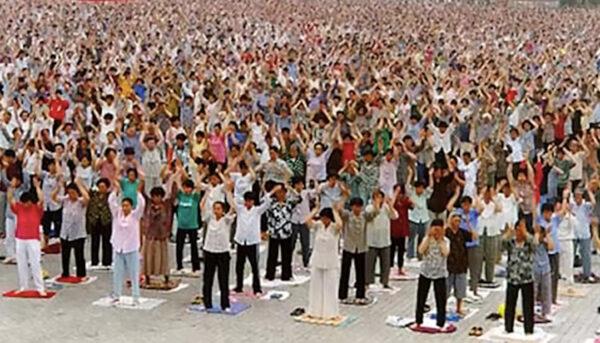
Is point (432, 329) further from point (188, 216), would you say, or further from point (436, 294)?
point (188, 216)

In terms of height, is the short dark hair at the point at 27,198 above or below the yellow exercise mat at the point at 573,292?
above

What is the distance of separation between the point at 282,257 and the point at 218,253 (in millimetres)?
1791

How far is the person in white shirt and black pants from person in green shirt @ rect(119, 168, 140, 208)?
1.57 meters

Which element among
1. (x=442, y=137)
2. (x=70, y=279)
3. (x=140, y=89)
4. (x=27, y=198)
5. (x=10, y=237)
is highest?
(x=140, y=89)

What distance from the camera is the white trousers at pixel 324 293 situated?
1516 centimetres

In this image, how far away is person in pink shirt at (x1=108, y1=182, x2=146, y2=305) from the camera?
15.8 m

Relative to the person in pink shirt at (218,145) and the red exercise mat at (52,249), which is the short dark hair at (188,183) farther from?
the person in pink shirt at (218,145)

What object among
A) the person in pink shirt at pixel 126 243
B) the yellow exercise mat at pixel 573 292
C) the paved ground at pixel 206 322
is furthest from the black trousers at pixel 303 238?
the yellow exercise mat at pixel 573 292

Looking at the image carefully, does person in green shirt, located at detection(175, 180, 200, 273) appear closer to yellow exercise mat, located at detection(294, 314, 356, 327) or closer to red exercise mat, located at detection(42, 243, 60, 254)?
red exercise mat, located at detection(42, 243, 60, 254)

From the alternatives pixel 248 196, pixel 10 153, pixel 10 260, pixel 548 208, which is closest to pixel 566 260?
pixel 548 208

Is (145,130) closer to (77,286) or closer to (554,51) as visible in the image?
(77,286)

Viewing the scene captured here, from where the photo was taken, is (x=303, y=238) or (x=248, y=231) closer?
(x=248, y=231)

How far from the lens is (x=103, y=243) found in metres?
17.7

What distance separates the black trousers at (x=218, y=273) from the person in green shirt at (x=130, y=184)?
5.42 feet
